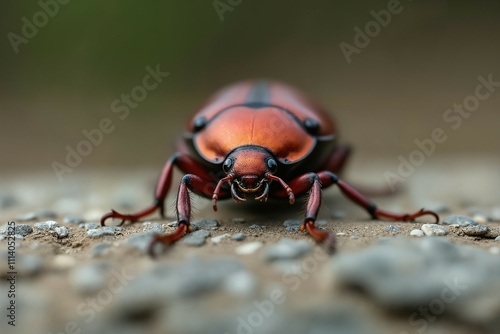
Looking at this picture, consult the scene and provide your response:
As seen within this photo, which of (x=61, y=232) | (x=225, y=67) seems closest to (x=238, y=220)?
(x=61, y=232)

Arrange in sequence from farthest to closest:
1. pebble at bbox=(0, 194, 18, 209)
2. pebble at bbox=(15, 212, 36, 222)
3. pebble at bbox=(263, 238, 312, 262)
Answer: pebble at bbox=(0, 194, 18, 209)
pebble at bbox=(15, 212, 36, 222)
pebble at bbox=(263, 238, 312, 262)

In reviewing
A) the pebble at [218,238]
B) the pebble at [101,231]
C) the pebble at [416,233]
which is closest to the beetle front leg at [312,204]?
the pebble at [218,238]

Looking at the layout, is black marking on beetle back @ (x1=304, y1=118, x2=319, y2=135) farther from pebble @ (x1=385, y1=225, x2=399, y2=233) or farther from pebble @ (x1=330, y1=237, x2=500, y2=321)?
pebble @ (x1=330, y1=237, x2=500, y2=321)

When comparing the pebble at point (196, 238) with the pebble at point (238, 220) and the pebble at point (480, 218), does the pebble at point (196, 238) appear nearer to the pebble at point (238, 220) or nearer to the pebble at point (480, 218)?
the pebble at point (238, 220)

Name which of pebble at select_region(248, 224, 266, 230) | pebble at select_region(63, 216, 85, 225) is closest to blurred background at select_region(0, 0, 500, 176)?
pebble at select_region(63, 216, 85, 225)

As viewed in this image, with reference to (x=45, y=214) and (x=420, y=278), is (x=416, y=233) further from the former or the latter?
(x=45, y=214)

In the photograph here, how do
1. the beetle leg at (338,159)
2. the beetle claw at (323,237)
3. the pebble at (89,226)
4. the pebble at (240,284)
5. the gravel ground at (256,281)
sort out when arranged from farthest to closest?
the beetle leg at (338,159)
the pebble at (89,226)
the beetle claw at (323,237)
the pebble at (240,284)
the gravel ground at (256,281)

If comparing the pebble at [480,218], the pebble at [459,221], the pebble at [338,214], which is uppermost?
the pebble at [338,214]

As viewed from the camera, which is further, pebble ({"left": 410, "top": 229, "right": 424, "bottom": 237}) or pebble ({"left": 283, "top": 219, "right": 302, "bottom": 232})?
pebble ({"left": 283, "top": 219, "right": 302, "bottom": 232})
